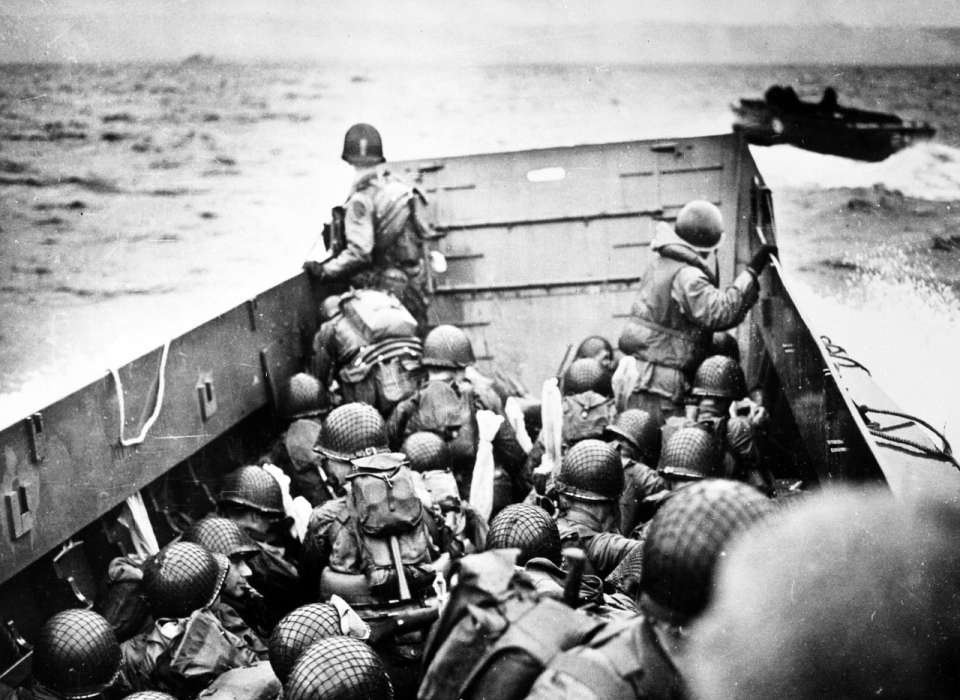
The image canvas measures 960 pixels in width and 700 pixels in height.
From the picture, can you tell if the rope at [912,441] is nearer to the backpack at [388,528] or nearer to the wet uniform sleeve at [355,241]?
the backpack at [388,528]

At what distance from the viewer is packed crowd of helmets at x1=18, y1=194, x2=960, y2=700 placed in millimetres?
2461

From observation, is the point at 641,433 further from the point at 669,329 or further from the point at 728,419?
the point at 669,329

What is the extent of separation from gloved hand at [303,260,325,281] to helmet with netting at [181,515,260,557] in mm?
2911

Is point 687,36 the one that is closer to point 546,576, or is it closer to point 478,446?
point 478,446

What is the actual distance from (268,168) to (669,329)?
13.3 meters

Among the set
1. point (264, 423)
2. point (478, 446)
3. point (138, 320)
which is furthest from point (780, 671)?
point (138, 320)

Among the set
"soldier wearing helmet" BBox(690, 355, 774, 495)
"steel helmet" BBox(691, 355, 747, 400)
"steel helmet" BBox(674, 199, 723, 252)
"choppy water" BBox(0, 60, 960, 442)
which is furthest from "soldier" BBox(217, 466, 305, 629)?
"choppy water" BBox(0, 60, 960, 442)

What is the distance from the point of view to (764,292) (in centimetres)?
642

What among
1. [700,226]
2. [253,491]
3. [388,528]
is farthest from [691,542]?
[700,226]

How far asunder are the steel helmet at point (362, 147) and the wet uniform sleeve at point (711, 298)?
2.92 meters

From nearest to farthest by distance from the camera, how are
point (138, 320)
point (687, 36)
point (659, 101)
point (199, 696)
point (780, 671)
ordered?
point (780, 671) < point (199, 696) < point (687, 36) < point (659, 101) < point (138, 320)

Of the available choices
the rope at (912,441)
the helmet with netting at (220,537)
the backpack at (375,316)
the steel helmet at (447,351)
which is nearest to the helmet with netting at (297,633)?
the helmet with netting at (220,537)

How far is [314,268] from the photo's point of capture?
24.3 feet

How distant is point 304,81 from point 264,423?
26.8 ft
